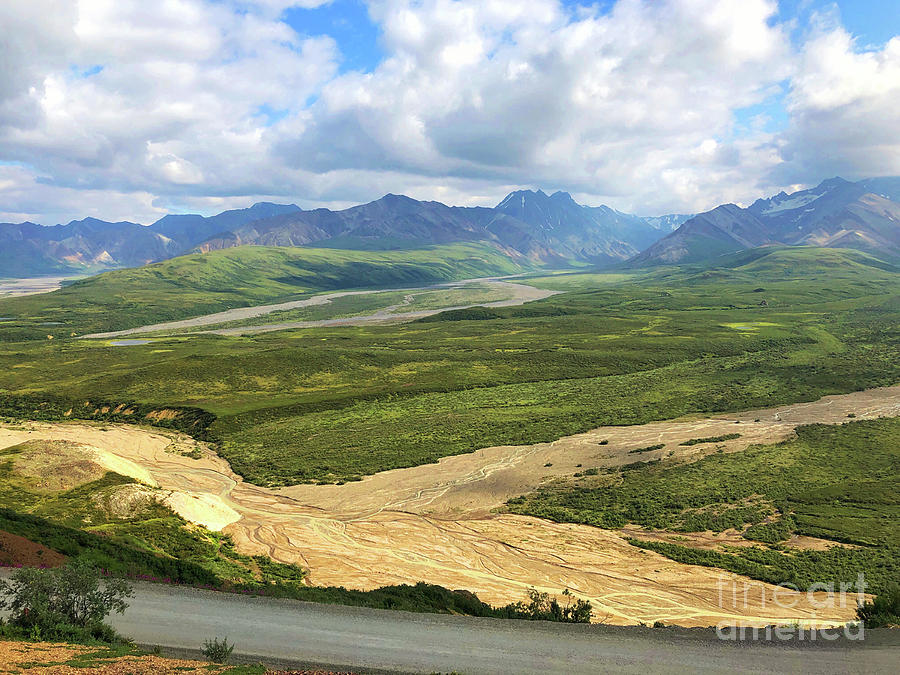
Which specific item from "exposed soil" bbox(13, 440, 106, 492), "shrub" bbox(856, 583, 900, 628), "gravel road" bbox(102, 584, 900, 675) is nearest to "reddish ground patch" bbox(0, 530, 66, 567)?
"gravel road" bbox(102, 584, 900, 675)

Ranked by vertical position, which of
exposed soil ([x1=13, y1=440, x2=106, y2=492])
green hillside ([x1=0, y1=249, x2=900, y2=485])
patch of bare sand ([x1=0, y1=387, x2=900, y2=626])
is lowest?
patch of bare sand ([x1=0, y1=387, x2=900, y2=626])

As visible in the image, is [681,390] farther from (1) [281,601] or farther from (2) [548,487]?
(1) [281,601]

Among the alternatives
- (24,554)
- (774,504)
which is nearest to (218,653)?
(24,554)

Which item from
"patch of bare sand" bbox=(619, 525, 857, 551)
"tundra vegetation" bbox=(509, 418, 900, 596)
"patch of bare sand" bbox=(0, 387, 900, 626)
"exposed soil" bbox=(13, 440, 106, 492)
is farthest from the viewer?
"exposed soil" bbox=(13, 440, 106, 492)

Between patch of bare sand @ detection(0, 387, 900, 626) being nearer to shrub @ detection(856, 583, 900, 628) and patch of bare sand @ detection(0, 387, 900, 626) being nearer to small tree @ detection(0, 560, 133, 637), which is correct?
shrub @ detection(856, 583, 900, 628)

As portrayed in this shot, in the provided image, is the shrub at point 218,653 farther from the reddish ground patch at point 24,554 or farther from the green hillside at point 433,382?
the green hillside at point 433,382

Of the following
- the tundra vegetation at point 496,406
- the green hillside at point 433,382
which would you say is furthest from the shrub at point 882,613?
the green hillside at point 433,382
